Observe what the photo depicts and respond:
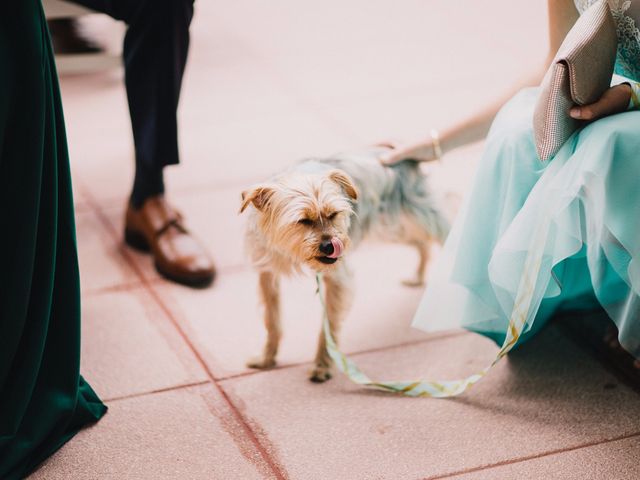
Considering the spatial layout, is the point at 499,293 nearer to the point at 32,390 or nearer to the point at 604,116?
the point at 604,116

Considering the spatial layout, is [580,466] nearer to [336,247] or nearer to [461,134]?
[336,247]

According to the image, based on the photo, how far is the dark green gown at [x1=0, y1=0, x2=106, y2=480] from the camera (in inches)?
79.5

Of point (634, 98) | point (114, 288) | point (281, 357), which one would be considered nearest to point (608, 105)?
point (634, 98)

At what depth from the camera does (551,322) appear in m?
2.97

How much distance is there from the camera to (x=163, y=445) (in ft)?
7.76

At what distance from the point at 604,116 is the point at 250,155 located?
7.82ft

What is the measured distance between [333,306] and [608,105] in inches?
41.1

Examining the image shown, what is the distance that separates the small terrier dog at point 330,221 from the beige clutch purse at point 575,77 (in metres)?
0.59

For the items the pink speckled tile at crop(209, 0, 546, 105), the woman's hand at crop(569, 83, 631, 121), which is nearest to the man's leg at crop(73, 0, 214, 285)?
the woman's hand at crop(569, 83, 631, 121)

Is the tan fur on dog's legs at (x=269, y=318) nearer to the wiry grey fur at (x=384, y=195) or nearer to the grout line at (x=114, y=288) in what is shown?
the wiry grey fur at (x=384, y=195)

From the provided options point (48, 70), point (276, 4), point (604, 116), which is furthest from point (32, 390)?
point (276, 4)

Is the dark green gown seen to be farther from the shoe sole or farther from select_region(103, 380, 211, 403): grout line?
the shoe sole

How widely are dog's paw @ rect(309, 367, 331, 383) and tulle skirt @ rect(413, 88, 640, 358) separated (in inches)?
13.2

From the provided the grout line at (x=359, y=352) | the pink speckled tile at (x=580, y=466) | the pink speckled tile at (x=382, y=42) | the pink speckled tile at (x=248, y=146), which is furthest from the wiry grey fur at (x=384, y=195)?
the pink speckled tile at (x=382, y=42)
